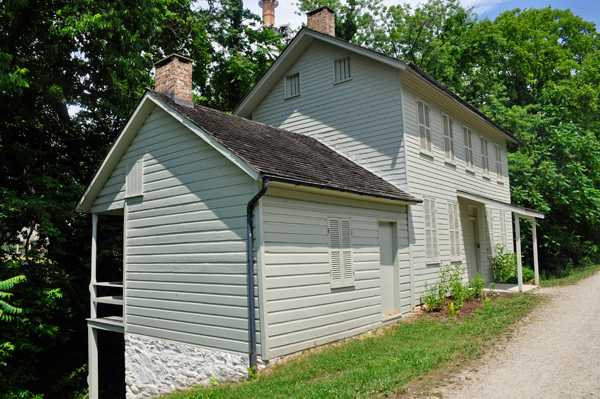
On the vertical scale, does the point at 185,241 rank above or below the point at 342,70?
below

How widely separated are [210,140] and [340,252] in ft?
11.9

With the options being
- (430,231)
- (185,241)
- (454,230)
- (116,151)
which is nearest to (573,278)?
(454,230)

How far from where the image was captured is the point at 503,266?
1780 cm

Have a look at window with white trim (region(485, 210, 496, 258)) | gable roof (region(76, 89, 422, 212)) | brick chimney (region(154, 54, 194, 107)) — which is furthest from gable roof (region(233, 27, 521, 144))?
brick chimney (region(154, 54, 194, 107))

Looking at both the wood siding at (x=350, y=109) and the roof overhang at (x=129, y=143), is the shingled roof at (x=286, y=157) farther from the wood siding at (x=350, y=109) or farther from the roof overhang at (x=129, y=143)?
the wood siding at (x=350, y=109)

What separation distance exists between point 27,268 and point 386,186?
1049 centimetres

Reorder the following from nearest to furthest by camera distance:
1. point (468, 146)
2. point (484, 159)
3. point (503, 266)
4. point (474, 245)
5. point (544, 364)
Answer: point (544, 364) < point (468, 146) < point (474, 245) < point (503, 266) < point (484, 159)

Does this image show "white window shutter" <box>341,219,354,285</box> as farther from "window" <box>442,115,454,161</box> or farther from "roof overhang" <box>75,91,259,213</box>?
"window" <box>442,115,454,161</box>

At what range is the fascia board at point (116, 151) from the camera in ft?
34.4

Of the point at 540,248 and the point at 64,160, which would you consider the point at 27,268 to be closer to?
the point at 64,160

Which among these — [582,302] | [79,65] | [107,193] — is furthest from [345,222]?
[79,65]

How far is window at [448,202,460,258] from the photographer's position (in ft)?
48.1

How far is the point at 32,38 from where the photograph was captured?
1342cm

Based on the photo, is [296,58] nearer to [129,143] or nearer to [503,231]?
[129,143]
